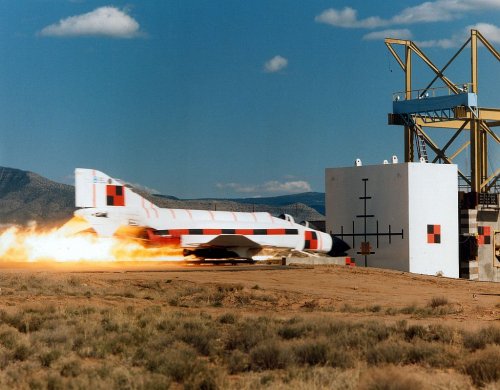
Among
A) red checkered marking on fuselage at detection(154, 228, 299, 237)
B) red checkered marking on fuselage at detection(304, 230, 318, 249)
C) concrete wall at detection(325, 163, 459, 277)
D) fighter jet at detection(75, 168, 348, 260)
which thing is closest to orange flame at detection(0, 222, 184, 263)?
fighter jet at detection(75, 168, 348, 260)

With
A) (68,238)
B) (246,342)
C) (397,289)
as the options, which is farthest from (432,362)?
(68,238)

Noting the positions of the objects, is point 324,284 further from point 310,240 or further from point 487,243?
point 487,243

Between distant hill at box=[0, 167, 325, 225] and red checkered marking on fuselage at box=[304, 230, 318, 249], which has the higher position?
distant hill at box=[0, 167, 325, 225]

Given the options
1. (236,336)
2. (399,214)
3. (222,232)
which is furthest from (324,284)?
(236,336)

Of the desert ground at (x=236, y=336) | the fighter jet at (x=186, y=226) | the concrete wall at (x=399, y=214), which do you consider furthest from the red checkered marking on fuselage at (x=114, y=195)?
the concrete wall at (x=399, y=214)

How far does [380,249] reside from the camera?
168 ft

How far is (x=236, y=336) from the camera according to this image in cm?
1873

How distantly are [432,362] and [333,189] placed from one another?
38172 millimetres

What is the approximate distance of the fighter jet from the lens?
43.3m

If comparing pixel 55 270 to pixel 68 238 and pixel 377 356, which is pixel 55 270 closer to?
pixel 68 238

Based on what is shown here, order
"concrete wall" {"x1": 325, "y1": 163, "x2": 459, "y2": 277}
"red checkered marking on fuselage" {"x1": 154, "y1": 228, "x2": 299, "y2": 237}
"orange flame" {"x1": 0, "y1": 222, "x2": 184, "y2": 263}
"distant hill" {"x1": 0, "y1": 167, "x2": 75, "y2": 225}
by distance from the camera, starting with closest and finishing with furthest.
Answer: "red checkered marking on fuselage" {"x1": 154, "y1": 228, "x2": 299, "y2": 237} → "orange flame" {"x1": 0, "y1": 222, "x2": 184, "y2": 263} → "concrete wall" {"x1": 325, "y1": 163, "x2": 459, "y2": 277} → "distant hill" {"x1": 0, "y1": 167, "x2": 75, "y2": 225}

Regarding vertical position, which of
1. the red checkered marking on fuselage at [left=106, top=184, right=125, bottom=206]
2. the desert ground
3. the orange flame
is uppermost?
the red checkered marking on fuselage at [left=106, top=184, right=125, bottom=206]

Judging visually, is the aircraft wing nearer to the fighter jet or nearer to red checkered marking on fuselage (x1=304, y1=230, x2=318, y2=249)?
the fighter jet

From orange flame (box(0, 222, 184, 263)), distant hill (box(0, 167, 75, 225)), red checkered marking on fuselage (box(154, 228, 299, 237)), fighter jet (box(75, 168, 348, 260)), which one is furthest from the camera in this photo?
distant hill (box(0, 167, 75, 225))
